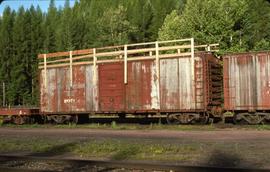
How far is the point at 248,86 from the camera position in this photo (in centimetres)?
2538

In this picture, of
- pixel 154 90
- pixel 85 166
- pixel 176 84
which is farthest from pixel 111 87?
pixel 85 166

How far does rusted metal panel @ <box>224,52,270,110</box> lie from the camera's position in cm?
2494

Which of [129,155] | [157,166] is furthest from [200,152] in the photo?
[157,166]

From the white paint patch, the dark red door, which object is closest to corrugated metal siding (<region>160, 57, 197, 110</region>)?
the white paint patch

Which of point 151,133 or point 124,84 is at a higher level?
point 124,84

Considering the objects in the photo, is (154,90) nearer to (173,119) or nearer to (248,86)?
(173,119)

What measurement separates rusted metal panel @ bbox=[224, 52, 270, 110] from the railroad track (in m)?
14.2

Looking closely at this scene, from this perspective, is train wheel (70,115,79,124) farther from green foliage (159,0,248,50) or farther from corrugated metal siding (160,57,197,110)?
green foliage (159,0,248,50)

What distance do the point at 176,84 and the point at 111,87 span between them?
158 inches

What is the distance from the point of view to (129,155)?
48.5ft

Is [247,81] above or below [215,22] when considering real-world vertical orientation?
below

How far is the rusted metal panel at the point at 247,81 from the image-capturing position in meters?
24.9

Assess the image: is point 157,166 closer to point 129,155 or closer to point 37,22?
point 129,155

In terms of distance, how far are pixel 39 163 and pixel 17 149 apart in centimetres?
469
